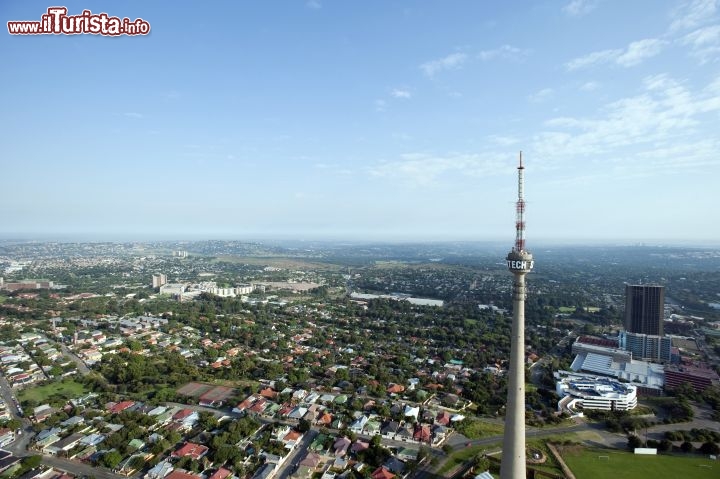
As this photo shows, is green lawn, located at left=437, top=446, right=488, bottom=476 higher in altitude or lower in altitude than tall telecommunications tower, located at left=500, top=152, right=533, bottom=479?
lower

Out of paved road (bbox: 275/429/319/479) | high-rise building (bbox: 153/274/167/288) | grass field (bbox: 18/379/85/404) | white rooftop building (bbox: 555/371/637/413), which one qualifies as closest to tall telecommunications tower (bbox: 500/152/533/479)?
paved road (bbox: 275/429/319/479)

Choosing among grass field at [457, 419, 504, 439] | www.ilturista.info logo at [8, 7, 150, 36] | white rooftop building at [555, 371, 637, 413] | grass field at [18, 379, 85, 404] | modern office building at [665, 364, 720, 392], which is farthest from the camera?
modern office building at [665, 364, 720, 392]

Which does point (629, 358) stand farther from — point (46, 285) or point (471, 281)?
point (46, 285)

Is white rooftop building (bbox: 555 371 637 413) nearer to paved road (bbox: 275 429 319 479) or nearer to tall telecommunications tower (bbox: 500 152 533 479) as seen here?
tall telecommunications tower (bbox: 500 152 533 479)

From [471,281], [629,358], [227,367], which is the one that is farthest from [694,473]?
[471,281]

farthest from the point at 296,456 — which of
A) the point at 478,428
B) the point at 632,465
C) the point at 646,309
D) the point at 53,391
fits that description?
the point at 646,309
